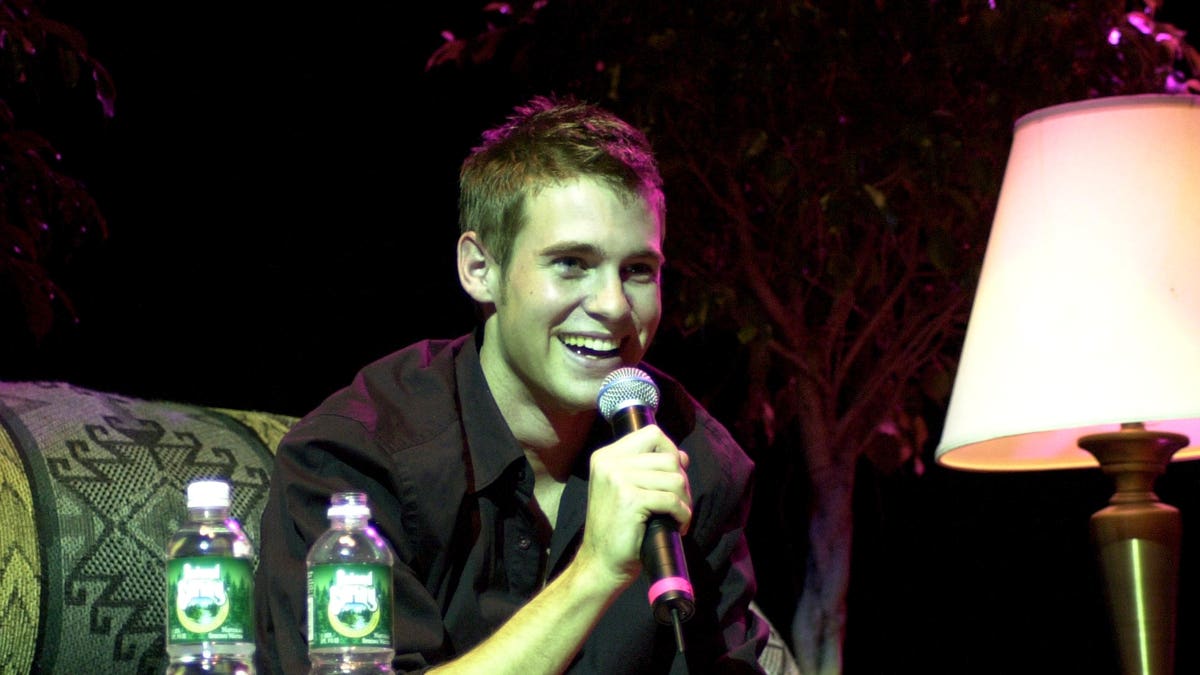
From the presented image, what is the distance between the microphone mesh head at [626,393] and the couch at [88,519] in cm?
64

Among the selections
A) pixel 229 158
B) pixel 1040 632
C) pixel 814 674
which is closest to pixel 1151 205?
pixel 814 674

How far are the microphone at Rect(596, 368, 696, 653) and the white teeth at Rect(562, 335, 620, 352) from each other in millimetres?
68

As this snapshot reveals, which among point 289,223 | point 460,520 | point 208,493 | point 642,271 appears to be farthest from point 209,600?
point 289,223

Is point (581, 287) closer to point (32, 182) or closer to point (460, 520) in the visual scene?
point (460, 520)

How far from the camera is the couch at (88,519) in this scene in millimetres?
1809

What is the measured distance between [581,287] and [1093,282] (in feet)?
2.15

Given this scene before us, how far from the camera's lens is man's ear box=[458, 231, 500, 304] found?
206cm

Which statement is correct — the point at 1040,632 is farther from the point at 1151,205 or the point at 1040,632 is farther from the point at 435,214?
the point at 1151,205

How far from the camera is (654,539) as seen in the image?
1497mm

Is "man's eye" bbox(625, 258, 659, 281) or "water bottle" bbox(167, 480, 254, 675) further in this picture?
"man's eye" bbox(625, 258, 659, 281)

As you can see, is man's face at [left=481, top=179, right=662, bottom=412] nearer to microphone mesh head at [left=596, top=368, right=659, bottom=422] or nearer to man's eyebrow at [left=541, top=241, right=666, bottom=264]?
man's eyebrow at [left=541, top=241, right=666, bottom=264]

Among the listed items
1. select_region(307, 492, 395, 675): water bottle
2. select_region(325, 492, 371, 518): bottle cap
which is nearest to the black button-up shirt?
select_region(325, 492, 371, 518): bottle cap

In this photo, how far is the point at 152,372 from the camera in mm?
3531

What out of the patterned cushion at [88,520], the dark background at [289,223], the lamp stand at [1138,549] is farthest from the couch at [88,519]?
→ the dark background at [289,223]
